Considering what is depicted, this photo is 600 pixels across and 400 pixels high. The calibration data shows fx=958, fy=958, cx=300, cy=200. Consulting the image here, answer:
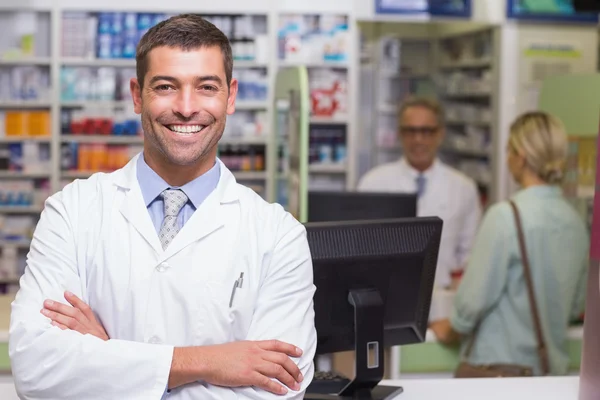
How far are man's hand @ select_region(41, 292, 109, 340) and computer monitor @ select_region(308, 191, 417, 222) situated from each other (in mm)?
1745

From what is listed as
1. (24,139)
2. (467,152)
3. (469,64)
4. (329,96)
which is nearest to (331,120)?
(329,96)

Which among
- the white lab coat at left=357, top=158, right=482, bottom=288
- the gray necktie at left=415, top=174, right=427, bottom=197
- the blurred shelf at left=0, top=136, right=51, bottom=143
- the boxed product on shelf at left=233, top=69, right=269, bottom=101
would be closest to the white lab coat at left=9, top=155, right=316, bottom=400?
the white lab coat at left=357, top=158, right=482, bottom=288

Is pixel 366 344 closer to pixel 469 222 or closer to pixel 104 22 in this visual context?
pixel 469 222

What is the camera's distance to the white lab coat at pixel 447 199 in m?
5.27

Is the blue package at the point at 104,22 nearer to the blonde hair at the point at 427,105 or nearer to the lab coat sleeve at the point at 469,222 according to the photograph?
the blonde hair at the point at 427,105

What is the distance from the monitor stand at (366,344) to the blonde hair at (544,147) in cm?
155

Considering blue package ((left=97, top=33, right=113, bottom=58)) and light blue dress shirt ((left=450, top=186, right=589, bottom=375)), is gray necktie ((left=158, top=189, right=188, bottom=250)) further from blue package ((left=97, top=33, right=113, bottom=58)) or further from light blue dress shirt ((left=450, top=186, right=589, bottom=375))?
blue package ((left=97, top=33, right=113, bottom=58))

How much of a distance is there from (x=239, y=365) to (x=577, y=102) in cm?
367

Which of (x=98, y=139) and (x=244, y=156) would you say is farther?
(x=244, y=156)

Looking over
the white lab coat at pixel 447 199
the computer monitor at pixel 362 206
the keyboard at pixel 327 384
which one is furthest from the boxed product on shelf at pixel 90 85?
the keyboard at pixel 327 384

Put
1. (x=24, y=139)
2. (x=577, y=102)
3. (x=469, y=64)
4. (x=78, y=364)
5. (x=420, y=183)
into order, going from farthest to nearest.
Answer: (x=469, y=64)
(x=24, y=139)
(x=420, y=183)
(x=577, y=102)
(x=78, y=364)

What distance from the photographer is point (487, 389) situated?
2.72 metres

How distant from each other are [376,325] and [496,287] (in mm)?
1353

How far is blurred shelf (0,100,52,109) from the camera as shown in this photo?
7.48 meters
